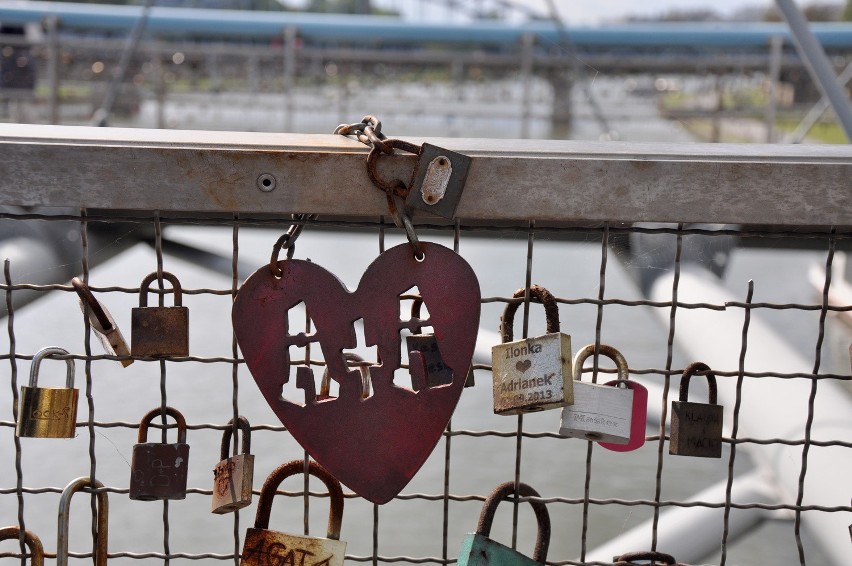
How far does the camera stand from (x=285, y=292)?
3.44 ft

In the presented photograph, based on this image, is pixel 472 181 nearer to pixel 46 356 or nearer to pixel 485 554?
pixel 485 554

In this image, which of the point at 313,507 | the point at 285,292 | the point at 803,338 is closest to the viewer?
the point at 285,292

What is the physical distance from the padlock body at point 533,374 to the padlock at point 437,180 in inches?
6.7

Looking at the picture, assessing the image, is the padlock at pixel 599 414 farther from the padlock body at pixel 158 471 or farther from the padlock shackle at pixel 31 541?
the padlock shackle at pixel 31 541

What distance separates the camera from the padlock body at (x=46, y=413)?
3.76 ft

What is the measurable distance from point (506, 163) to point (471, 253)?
9050 mm

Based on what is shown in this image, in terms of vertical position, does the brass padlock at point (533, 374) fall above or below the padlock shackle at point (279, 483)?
above

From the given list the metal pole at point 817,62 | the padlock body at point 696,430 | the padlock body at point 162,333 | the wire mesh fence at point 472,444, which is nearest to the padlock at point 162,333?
the padlock body at point 162,333

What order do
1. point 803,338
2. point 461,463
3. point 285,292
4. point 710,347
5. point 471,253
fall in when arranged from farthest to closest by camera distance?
point 471,253, point 803,338, point 461,463, point 710,347, point 285,292

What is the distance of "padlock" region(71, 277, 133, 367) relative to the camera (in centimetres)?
112

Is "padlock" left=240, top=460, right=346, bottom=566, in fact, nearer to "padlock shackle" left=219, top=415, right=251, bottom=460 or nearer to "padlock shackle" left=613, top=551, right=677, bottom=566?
"padlock shackle" left=219, top=415, right=251, bottom=460

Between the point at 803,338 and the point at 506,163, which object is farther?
the point at 803,338

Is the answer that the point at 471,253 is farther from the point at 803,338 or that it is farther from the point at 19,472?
the point at 19,472

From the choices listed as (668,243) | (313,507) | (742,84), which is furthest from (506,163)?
(742,84)
